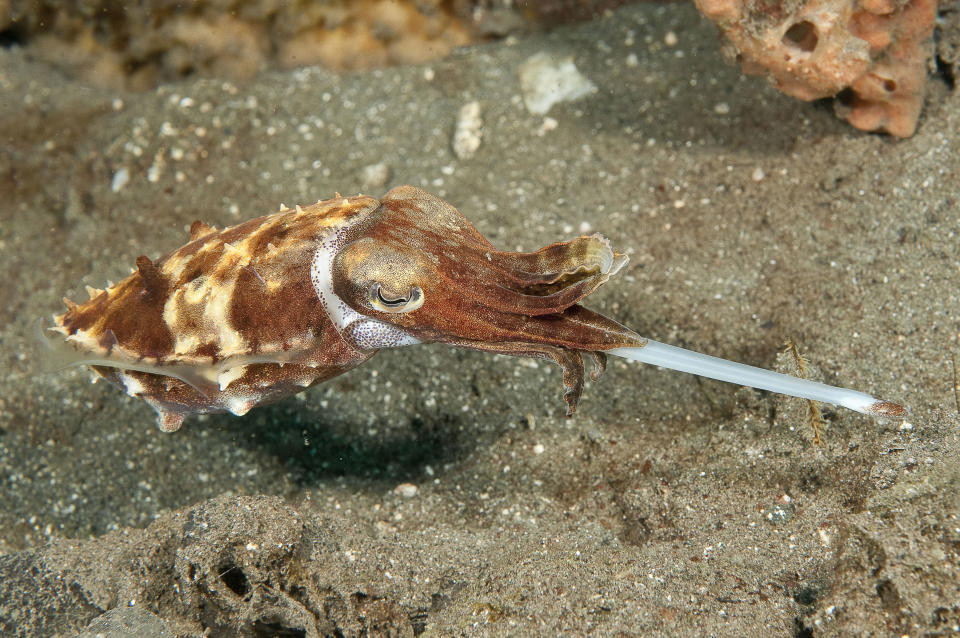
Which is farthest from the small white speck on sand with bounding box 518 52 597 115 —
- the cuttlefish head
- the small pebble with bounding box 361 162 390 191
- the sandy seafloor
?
the cuttlefish head

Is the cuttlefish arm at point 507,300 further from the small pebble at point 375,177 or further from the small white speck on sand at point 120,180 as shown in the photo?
the small white speck on sand at point 120,180

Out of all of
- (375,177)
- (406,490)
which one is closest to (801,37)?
(375,177)

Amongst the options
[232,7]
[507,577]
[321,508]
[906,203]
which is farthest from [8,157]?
[906,203]

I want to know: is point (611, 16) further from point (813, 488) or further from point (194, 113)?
point (813, 488)

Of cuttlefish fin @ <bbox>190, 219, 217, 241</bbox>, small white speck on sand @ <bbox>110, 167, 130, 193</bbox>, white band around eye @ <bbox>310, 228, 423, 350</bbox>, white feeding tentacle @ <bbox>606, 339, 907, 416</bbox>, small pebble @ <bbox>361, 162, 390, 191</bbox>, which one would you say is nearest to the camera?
white feeding tentacle @ <bbox>606, 339, 907, 416</bbox>

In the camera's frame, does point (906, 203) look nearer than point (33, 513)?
Yes

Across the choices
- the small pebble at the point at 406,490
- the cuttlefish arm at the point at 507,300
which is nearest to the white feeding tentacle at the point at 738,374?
the cuttlefish arm at the point at 507,300

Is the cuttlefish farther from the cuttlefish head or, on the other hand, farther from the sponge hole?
the sponge hole
